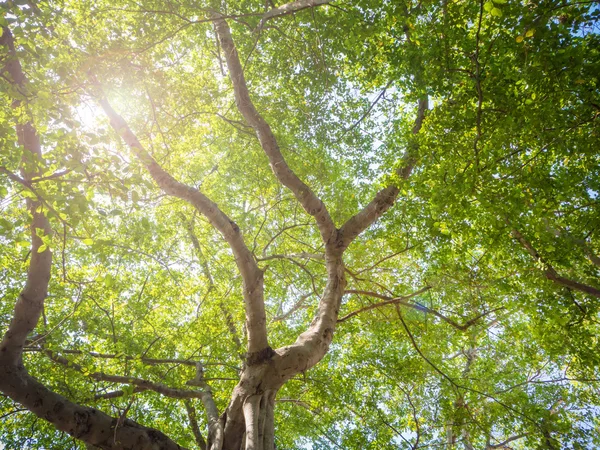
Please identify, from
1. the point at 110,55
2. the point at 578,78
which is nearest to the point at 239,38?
the point at 110,55

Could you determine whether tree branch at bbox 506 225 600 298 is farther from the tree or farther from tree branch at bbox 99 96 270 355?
tree branch at bbox 99 96 270 355

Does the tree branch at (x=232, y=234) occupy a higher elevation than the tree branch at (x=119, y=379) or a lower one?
higher

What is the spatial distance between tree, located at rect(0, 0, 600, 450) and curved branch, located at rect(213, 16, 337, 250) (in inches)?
1.3

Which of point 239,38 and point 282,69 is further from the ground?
point 239,38

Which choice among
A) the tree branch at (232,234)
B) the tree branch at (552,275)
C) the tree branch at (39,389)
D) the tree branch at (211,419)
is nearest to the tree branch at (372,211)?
the tree branch at (232,234)

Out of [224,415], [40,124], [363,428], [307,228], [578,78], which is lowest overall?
[224,415]

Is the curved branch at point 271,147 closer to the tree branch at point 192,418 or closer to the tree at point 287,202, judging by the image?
the tree at point 287,202

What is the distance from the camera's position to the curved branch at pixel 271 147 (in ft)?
15.8

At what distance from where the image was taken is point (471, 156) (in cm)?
439

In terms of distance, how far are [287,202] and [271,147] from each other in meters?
3.37

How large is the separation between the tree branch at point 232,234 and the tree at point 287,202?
0.03 metres

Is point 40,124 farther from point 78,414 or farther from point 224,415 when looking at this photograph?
point 224,415

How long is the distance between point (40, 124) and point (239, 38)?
14.8 feet

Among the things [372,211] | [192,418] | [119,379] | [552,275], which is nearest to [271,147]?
[372,211]
